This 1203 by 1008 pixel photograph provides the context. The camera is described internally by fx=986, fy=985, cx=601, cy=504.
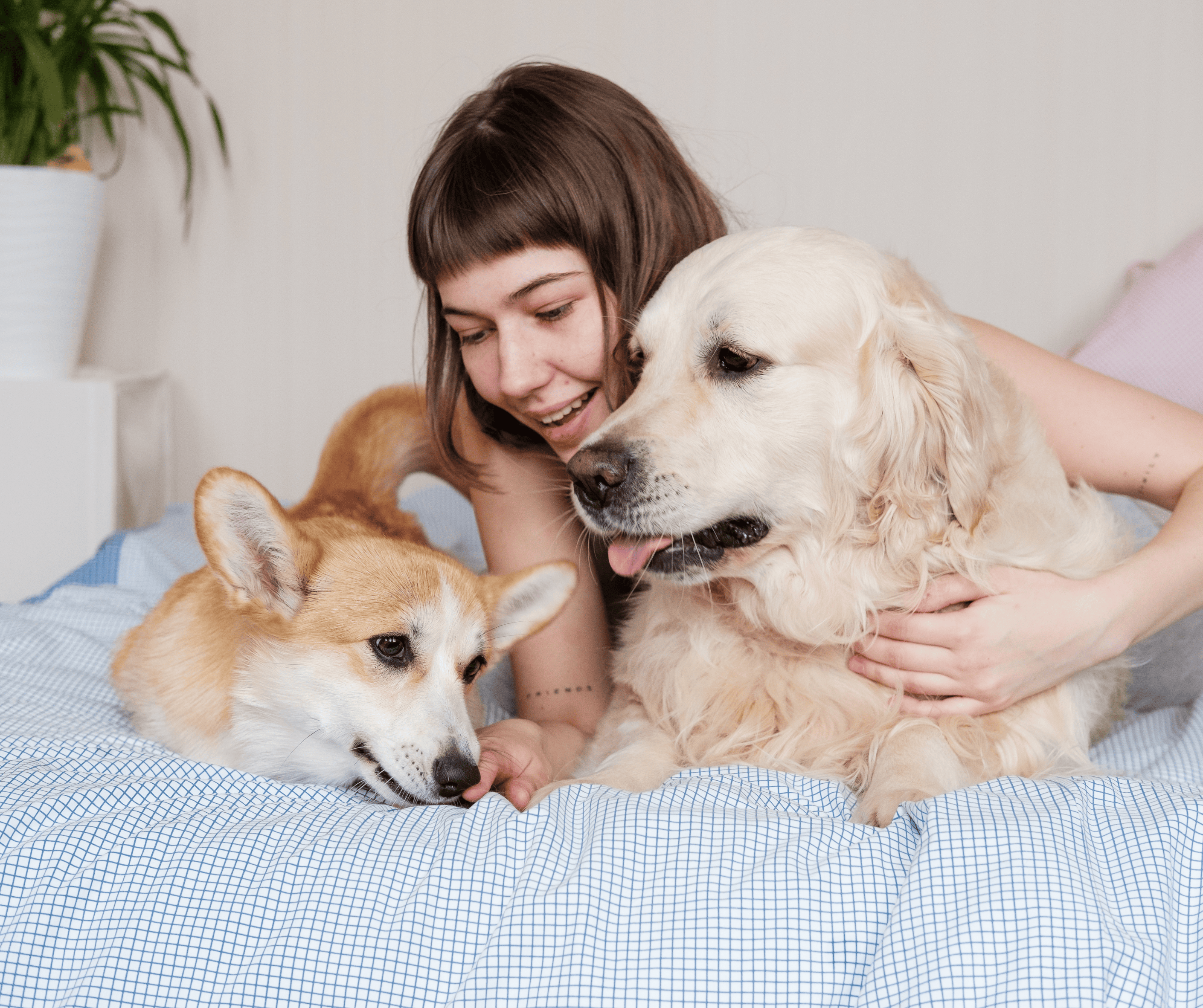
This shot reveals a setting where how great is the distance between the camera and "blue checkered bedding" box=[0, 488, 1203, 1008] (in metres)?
0.83

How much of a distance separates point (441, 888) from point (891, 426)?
810 mm

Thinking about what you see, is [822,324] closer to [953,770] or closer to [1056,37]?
A: [953,770]

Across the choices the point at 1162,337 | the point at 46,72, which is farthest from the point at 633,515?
the point at 46,72

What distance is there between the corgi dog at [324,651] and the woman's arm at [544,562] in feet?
0.83

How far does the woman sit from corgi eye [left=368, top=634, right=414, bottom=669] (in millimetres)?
181

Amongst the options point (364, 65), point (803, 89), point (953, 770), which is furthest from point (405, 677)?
point (364, 65)

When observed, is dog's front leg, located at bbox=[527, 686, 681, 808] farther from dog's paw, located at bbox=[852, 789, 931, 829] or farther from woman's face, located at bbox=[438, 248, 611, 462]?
woman's face, located at bbox=[438, 248, 611, 462]

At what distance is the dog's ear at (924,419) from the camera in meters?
1.30

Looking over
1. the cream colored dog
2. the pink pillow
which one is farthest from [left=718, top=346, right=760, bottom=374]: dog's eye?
the pink pillow

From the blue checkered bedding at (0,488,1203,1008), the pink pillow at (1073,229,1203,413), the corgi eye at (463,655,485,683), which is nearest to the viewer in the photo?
the blue checkered bedding at (0,488,1203,1008)

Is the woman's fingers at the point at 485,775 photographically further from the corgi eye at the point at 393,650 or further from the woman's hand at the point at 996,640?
the woman's hand at the point at 996,640

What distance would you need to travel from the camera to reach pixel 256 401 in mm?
3881

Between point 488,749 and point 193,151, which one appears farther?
point 193,151

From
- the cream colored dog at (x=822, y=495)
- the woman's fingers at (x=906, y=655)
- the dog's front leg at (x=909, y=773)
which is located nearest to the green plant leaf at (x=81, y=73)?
the cream colored dog at (x=822, y=495)
